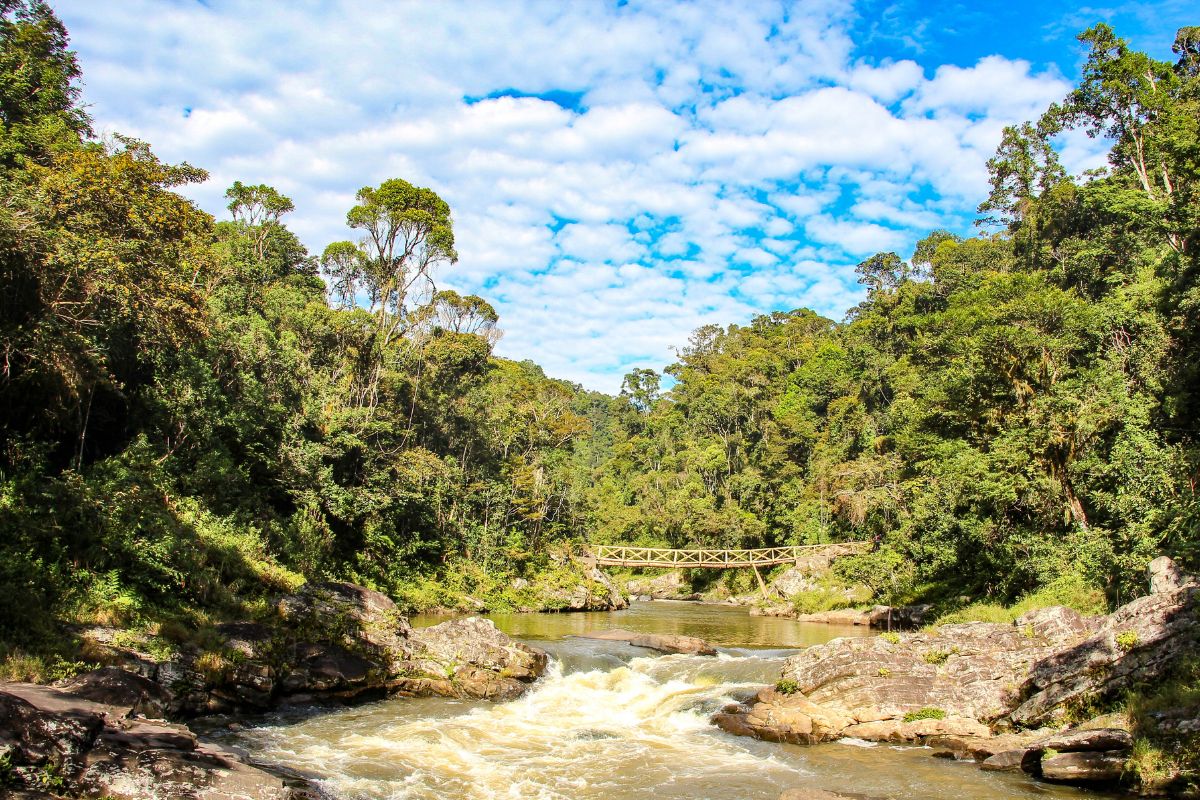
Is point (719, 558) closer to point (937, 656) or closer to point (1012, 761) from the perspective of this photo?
point (937, 656)

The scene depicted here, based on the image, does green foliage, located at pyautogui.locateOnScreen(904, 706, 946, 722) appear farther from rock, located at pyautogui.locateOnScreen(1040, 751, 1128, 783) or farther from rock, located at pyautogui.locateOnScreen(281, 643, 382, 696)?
rock, located at pyautogui.locateOnScreen(281, 643, 382, 696)

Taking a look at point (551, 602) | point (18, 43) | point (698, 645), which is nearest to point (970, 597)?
point (698, 645)

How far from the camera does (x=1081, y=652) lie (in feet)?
40.8

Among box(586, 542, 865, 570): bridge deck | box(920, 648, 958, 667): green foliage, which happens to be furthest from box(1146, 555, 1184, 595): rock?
box(586, 542, 865, 570): bridge deck

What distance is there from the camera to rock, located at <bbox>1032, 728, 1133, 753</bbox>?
10102 mm

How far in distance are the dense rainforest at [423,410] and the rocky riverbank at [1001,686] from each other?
450 centimetres

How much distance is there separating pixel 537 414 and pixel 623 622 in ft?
64.3

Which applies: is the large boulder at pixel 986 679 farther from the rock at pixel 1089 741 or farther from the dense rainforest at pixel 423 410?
the dense rainforest at pixel 423 410

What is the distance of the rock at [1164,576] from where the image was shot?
12679mm

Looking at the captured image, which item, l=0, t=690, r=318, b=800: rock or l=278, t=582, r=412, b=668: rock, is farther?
l=278, t=582, r=412, b=668: rock

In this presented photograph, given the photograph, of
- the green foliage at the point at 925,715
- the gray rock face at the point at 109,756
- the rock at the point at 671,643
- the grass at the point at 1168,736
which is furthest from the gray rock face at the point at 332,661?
the grass at the point at 1168,736

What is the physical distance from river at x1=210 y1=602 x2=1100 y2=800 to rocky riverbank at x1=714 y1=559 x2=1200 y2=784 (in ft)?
1.80

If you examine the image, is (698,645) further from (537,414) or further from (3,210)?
(537,414)

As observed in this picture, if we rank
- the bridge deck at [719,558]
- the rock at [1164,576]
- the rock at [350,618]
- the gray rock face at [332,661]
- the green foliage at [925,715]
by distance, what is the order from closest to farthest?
the gray rock face at [332,661] → the rock at [1164,576] → the green foliage at [925,715] → the rock at [350,618] → the bridge deck at [719,558]
